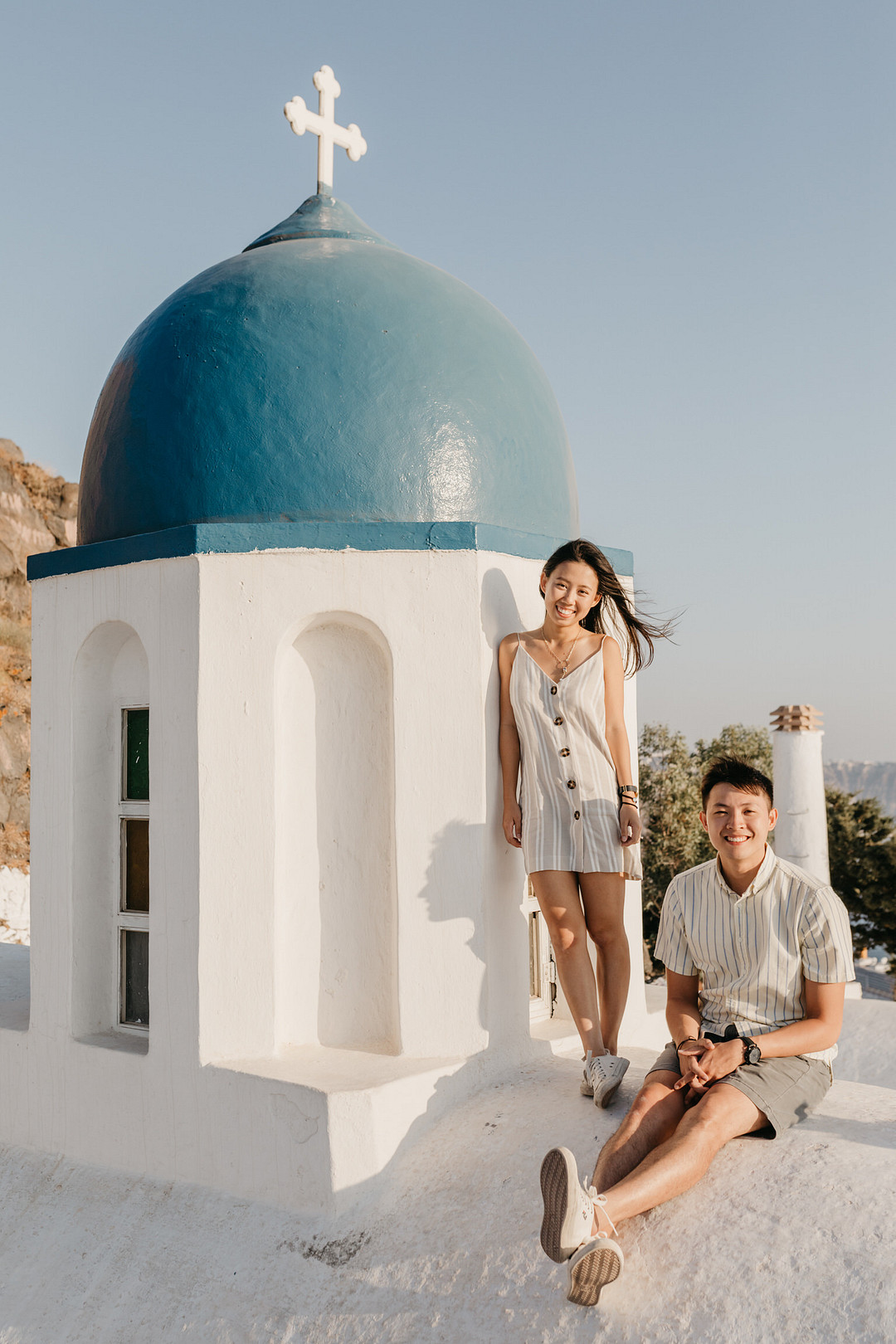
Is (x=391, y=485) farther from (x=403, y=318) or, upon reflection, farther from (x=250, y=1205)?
(x=250, y=1205)

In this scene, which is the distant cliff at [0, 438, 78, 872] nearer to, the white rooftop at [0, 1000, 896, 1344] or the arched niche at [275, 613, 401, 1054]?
the arched niche at [275, 613, 401, 1054]

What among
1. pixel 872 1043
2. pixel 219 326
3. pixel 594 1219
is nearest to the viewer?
pixel 594 1219

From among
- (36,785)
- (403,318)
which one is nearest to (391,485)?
(403,318)

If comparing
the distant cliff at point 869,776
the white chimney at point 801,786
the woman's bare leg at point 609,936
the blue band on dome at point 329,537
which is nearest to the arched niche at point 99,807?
the blue band on dome at point 329,537

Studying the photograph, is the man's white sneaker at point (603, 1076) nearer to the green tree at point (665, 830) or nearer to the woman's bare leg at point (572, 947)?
the woman's bare leg at point (572, 947)

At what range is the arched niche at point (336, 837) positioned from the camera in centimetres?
422

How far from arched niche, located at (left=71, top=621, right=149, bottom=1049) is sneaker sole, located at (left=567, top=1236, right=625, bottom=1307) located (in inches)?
101

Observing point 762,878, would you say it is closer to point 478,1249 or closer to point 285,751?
point 478,1249

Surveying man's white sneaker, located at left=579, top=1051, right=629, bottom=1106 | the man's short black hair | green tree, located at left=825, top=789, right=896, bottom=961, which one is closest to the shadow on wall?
man's white sneaker, located at left=579, top=1051, right=629, bottom=1106

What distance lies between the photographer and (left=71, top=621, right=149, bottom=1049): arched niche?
455 cm

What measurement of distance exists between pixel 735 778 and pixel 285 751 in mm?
1834

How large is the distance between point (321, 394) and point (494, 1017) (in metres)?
2.60

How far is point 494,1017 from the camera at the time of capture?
4105 millimetres

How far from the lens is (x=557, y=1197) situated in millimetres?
2686
